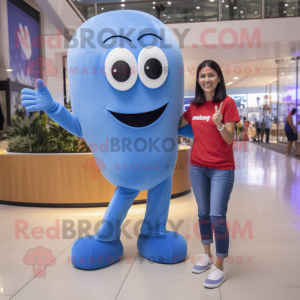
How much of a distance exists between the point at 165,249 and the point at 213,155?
2.76 ft

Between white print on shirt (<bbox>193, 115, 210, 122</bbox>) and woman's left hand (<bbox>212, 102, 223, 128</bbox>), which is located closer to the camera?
woman's left hand (<bbox>212, 102, 223, 128</bbox>)

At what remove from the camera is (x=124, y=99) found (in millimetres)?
2254

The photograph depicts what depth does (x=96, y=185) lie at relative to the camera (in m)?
4.36

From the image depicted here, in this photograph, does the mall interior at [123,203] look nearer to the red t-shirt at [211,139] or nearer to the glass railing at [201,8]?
the red t-shirt at [211,139]

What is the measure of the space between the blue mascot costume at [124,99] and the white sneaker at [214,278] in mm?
710

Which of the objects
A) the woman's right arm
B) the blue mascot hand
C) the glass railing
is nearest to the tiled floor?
the woman's right arm

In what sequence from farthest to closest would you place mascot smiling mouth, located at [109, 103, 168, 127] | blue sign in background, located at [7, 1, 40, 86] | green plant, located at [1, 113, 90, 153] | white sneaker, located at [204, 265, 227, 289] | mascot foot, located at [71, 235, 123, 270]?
blue sign in background, located at [7, 1, 40, 86]
green plant, located at [1, 113, 90, 153]
mascot foot, located at [71, 235, 123, 270]
mascot smiling mouth, located at [109, 103, 168, 127]
white sneaker, located at [204, 265, 227, 289]

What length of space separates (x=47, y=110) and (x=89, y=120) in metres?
0.28

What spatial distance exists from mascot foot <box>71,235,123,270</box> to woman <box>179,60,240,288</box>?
737 millimetres

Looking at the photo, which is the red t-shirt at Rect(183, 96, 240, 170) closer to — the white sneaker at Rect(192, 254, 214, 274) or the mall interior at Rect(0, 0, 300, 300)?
the mall interior at Rect(0, 0, 300, 300)

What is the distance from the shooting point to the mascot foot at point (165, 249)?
2.56m

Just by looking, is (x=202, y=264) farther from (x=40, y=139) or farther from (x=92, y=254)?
(x=40, y=139)

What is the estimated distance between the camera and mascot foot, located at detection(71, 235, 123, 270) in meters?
2.47

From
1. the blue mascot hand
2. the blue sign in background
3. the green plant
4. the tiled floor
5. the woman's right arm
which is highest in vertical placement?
the blue sign in background
